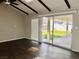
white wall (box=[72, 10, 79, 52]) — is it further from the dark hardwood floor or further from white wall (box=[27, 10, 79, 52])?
the dark hardwood floor

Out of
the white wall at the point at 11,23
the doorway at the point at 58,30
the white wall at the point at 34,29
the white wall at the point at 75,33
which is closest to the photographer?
the white wall at the point at 75,33

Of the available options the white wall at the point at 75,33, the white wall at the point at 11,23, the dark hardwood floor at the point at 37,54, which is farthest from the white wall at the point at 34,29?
the white wall at the point at 75,33

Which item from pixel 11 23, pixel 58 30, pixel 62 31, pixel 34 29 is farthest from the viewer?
pixel 34 29

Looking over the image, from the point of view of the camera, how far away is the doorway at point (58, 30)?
5.47 m

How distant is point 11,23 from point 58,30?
148 inches

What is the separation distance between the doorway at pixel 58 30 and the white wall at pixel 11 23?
2131 mm

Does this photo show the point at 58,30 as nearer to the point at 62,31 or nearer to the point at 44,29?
the point at 62,31

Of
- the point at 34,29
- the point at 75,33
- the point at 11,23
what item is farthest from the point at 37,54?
the point at 11,23

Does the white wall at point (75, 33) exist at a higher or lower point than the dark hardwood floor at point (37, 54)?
higher

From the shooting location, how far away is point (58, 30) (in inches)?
240

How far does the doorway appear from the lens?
5469 mm

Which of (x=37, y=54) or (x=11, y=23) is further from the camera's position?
(x=11, y=23)

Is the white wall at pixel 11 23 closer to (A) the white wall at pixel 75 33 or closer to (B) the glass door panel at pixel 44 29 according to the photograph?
(B) the glass door panel at pixel 44 29

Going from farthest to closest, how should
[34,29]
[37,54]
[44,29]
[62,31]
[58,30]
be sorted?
[34,29] < [44,29] < [58,30] < [62,31] < [37,54]
